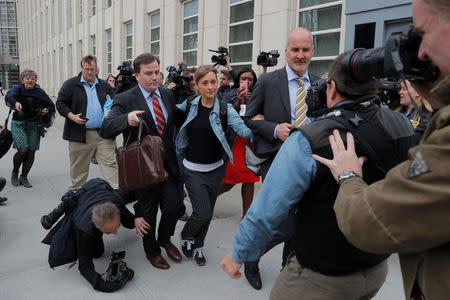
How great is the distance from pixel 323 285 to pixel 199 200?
6.29 ft

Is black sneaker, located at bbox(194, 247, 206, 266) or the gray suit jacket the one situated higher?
the gray suit jacket

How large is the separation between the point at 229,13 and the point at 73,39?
1770 centimetres

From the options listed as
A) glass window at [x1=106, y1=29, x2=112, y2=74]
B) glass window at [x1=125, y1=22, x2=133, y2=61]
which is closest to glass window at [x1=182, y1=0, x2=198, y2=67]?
glass window at [x1=125, y1=22, x2=133, y2=61]

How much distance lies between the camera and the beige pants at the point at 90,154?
16.8ft

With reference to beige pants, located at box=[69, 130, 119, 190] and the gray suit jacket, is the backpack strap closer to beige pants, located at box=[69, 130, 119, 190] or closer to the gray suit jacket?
the gray suit jacket

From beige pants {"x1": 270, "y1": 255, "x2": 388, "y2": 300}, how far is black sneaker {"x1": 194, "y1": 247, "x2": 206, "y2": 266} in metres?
1.78

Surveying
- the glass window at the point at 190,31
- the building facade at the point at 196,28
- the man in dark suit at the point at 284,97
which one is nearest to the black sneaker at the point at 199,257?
the man in dark suit at the point at 284,97

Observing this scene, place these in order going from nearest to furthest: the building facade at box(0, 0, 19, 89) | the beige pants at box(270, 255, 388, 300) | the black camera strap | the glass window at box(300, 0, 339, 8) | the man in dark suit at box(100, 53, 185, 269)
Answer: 1. the black camera strap
2. the beige pants at box(270, 255, 388, 300)
3. the man in dark suit at box(100, 53, 185, 269)
4. the glass window at box(300, 0, 339, 8)
5. the building facade at box(0, 0, 19, 89)

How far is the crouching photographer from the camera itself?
2.85m

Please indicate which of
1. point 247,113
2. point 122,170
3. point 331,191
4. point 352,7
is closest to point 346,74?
point 331,191

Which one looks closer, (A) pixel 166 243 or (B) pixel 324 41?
(A) pixel 166 243

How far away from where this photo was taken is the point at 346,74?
4.82 feet


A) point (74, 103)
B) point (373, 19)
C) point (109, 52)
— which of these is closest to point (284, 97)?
point (74, 103)

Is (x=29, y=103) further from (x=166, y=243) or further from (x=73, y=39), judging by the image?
(x=73, y=39)
